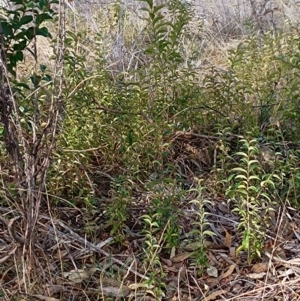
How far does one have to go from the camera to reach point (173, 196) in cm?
217

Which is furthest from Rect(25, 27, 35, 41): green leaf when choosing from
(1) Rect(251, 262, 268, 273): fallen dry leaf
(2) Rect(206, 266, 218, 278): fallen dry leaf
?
(1) Rect(251, 262, 268, 273): fallen dry leaf

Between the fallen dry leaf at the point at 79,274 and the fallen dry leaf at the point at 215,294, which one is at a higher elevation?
the fallen dry leaf at the point at 79,274

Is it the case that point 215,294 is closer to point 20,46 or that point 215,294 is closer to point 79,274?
point 79,274

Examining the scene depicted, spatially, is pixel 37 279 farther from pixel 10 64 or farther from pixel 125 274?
pixel 10 64

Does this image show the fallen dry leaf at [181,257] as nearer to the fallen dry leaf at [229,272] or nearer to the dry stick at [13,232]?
the fallen dry leaf at [229,272]

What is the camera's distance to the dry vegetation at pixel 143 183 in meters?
1.83

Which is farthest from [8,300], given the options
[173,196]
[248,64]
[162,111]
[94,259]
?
[248,64]

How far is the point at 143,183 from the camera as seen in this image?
7.96 ft

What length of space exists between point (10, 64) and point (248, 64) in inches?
56.0

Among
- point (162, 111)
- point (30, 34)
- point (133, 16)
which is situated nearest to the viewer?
point (30, 34)

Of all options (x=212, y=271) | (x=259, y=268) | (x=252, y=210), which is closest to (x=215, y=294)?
(x=212, y=271)

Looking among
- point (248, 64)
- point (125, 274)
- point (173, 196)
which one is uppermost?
point (248, 64)

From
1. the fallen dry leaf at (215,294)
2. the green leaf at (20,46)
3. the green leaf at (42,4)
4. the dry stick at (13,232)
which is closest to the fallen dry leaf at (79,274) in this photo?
the dry stick at (13,232)

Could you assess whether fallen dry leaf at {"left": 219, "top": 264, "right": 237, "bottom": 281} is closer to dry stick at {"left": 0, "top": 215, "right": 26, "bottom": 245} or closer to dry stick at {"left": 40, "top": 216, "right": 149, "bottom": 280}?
dry stick at {"left": 40, "top": 216, "right": 149, "bottom": 280}
